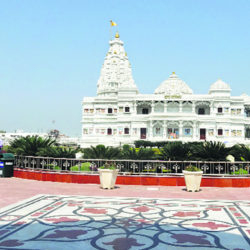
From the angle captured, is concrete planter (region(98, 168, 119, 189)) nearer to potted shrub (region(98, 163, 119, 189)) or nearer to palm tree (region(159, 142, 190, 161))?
potted shrub (region(98, 163, 119, 189))

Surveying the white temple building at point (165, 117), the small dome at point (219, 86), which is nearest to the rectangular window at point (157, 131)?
the white temple building at point (165, 117)

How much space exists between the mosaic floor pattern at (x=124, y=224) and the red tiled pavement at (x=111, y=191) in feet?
4.23

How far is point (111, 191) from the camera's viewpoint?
13.6 metres

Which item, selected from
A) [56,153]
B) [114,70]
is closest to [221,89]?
[114,70]

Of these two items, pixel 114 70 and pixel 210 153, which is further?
pixel 114 70

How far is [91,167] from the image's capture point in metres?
16.8

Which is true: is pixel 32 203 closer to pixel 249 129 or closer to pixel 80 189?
pixel 80 189

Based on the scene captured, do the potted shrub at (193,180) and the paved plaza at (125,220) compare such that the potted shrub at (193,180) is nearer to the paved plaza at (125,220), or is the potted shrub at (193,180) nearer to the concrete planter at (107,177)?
the paved plaza at (125,220)

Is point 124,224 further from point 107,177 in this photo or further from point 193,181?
point 193,181

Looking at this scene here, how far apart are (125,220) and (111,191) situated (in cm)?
534

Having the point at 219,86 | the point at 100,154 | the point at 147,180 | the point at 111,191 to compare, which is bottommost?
the point at 111,191

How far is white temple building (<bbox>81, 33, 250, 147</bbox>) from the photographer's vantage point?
68.0m

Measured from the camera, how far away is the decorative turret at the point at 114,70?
264ft

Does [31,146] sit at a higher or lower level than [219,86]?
lower
